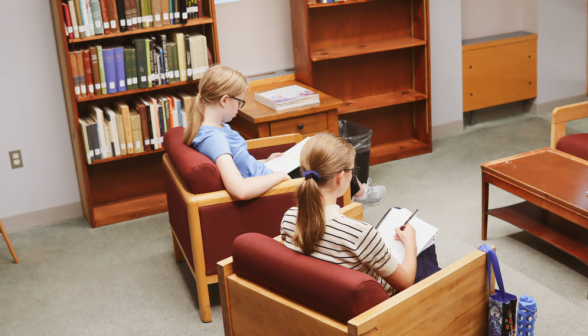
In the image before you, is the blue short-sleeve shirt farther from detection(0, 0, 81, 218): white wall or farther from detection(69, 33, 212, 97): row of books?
detection(0, 0, 81, 218): white wall

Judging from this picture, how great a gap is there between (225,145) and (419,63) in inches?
98.1

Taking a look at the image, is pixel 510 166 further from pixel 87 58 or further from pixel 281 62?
pixel 87 58

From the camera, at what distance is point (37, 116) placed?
12.9 feet

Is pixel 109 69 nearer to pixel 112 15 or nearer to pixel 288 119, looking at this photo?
pixel 112 15

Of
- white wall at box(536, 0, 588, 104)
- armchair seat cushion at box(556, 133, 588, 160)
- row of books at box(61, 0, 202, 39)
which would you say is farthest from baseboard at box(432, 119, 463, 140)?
row of books at box(61, 0, 202, 39)

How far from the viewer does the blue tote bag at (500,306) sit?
200cm

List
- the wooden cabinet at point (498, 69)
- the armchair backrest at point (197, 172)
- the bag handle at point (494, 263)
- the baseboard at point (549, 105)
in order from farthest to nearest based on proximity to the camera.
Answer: the baseboard at point (549, 105)
the wooden cabinet at point (498, 69)
the armchair backrest at point (197, 172)
the bag handle at point (494, 263)

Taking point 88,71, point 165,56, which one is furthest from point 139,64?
point 88,71

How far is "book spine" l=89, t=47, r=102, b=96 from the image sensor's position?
146 inches

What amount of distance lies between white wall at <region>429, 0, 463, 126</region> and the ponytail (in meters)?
3.39

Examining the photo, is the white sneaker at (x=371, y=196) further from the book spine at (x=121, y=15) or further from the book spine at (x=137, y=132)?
the book spine at (x=121, y=15)

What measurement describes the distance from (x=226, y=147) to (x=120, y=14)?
4.87 feet

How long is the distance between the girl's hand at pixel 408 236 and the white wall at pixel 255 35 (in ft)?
8.32

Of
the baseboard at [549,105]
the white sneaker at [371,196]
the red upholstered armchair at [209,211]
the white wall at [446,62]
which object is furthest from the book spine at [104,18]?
the baseboard at [549,105]
